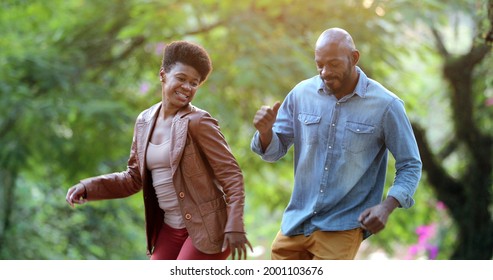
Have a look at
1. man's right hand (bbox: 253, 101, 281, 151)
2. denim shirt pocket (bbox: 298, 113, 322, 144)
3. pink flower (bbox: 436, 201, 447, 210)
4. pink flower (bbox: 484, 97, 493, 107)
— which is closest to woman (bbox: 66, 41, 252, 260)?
man's right hand (bbox: 253, 101, 281, 151)

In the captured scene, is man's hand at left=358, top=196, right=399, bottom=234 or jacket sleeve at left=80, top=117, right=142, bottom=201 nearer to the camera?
man's hand at left=358, top=196, right=399, bottom=234

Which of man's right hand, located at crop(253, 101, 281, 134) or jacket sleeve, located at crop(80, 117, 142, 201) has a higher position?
man's right hand, located at crop(253, 101, 281, 134)

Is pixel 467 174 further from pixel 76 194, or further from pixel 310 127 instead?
pixel 76 194

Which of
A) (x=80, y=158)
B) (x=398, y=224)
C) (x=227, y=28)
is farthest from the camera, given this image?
(x=398, y=224)

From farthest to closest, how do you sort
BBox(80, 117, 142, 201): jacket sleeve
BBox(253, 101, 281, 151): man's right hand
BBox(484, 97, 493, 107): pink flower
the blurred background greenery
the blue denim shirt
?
BBox(484, 97, 493, 107): pink flower < the blurred background greenery < BBox(80, 117, 142, 201): jacket sleeve < the blue denim shirt < BBox(253, 101, 281, 151): man's right hand

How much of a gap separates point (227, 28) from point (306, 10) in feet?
2.16

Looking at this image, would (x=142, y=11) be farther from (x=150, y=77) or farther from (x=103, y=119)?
(x=150, y=77)

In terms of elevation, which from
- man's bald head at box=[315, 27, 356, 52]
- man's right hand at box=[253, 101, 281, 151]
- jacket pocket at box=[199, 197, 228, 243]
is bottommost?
jacket pocket at box=[199, 197, 228, 243]

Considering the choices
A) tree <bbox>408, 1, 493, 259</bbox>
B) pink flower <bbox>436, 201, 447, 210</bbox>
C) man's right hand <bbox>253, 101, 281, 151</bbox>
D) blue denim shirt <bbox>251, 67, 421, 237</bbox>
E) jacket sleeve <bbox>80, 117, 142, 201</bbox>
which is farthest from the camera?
→ pink flower <bbox>436, 201, 447, 210</bbox>

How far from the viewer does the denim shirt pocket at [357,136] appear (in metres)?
3.14

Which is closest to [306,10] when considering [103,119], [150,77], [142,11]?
[142,11]

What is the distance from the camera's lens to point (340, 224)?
10.3 feet

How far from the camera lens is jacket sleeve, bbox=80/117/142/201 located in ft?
11.1

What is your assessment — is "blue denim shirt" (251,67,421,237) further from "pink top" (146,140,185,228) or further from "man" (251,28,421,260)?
"pink top" (146,140,185,228)
